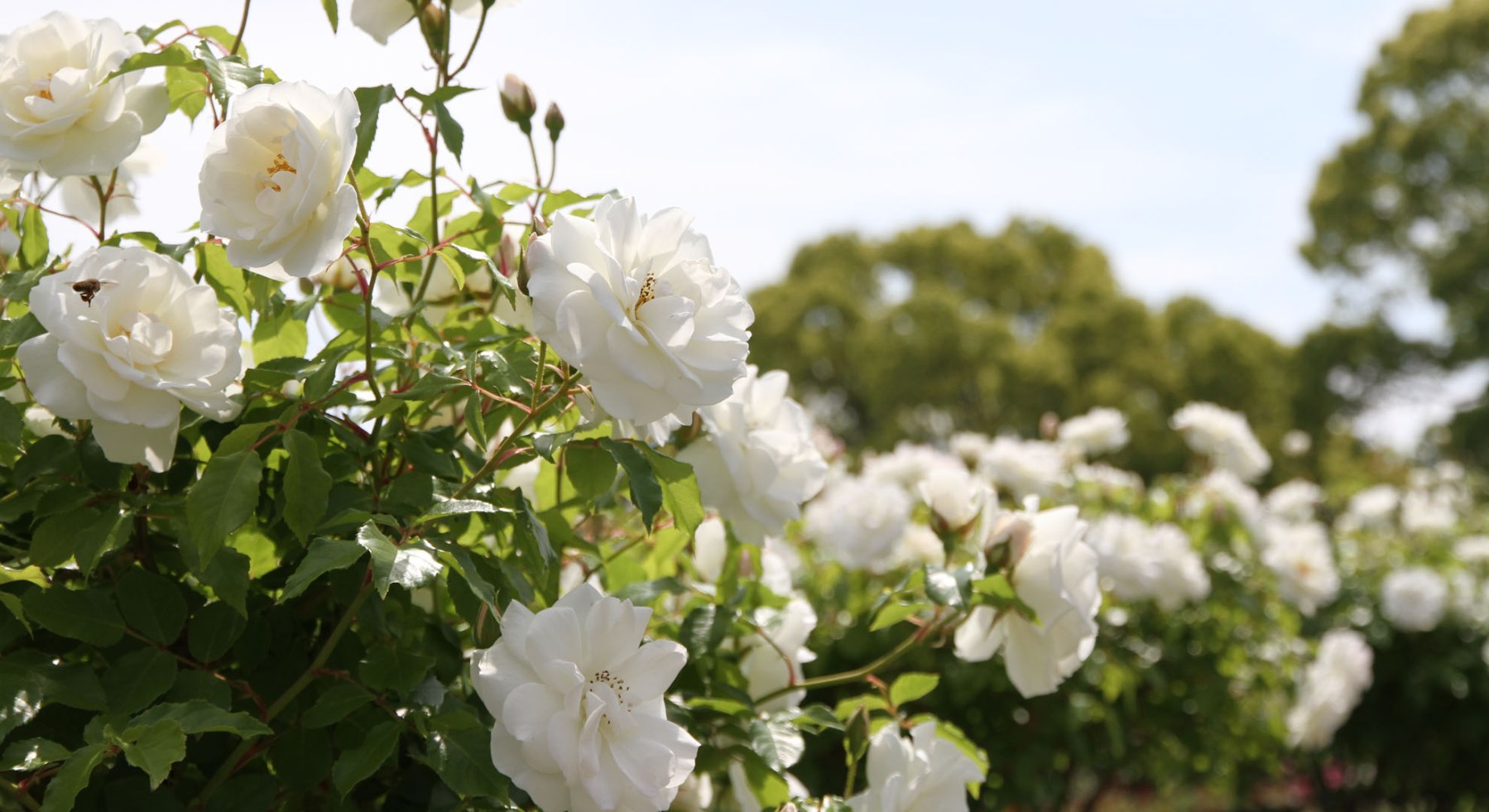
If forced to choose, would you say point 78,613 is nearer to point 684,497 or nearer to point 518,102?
point 684,497

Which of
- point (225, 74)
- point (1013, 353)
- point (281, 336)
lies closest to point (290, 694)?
point (281, 336)

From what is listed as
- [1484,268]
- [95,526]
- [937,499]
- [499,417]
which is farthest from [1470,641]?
[1484,268]

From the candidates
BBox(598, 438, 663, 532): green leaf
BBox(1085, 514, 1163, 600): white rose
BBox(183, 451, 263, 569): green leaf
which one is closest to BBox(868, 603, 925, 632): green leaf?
BBox(598, 438, 663, 532): green leaf

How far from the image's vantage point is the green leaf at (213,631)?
0.97 m

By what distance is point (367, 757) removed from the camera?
0.89 meters

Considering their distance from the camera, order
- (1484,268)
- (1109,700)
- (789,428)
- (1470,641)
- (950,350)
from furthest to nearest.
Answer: (950,350), (1484,268), (1470,641), (1109,700), (789,428)

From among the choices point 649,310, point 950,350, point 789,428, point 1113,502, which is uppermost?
point 649,310

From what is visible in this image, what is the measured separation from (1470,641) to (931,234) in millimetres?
15952

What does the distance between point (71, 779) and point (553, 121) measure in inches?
29.4

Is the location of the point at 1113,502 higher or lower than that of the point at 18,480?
A: lower

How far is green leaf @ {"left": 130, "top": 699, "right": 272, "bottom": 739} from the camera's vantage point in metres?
0.81

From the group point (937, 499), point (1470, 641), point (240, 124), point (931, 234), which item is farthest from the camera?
point (931, 234)

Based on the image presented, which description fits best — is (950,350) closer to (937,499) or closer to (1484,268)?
(1484,268)

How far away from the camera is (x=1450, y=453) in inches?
596
